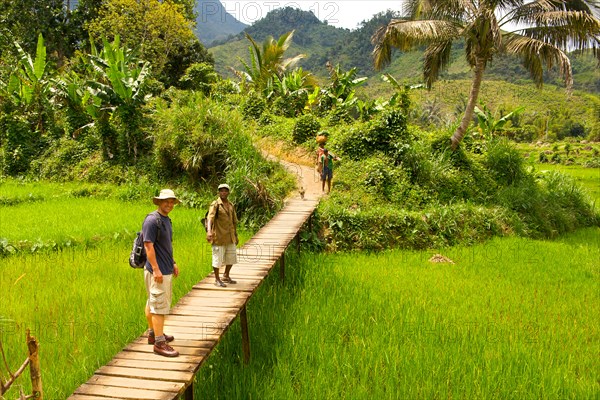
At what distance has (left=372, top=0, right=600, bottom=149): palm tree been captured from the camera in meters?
10.3

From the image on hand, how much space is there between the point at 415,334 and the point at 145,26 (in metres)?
21.8

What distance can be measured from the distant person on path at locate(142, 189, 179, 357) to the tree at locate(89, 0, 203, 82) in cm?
2059

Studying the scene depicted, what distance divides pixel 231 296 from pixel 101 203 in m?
A: 7.08

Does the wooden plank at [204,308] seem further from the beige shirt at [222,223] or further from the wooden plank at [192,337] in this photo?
the beige shirt at [222,223]

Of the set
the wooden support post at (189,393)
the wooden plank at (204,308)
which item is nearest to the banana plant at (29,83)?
the wooden plank at (204,308)

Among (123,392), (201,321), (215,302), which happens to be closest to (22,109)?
(215,302)

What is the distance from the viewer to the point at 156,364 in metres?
3.56

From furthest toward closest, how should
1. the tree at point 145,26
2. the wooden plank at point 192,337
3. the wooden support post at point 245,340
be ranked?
the tree at point 145,26 < the wooden support post at point 245,340 < the wooden plank at point 192,337

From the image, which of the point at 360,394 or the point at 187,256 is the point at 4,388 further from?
the point at 187,256

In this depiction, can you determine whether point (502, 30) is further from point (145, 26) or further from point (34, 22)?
point (34, 22)

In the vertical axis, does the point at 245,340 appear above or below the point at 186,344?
below

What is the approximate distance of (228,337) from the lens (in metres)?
5.05

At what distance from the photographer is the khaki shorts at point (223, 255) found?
203 inches

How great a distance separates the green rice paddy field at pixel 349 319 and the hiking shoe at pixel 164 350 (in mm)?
546
